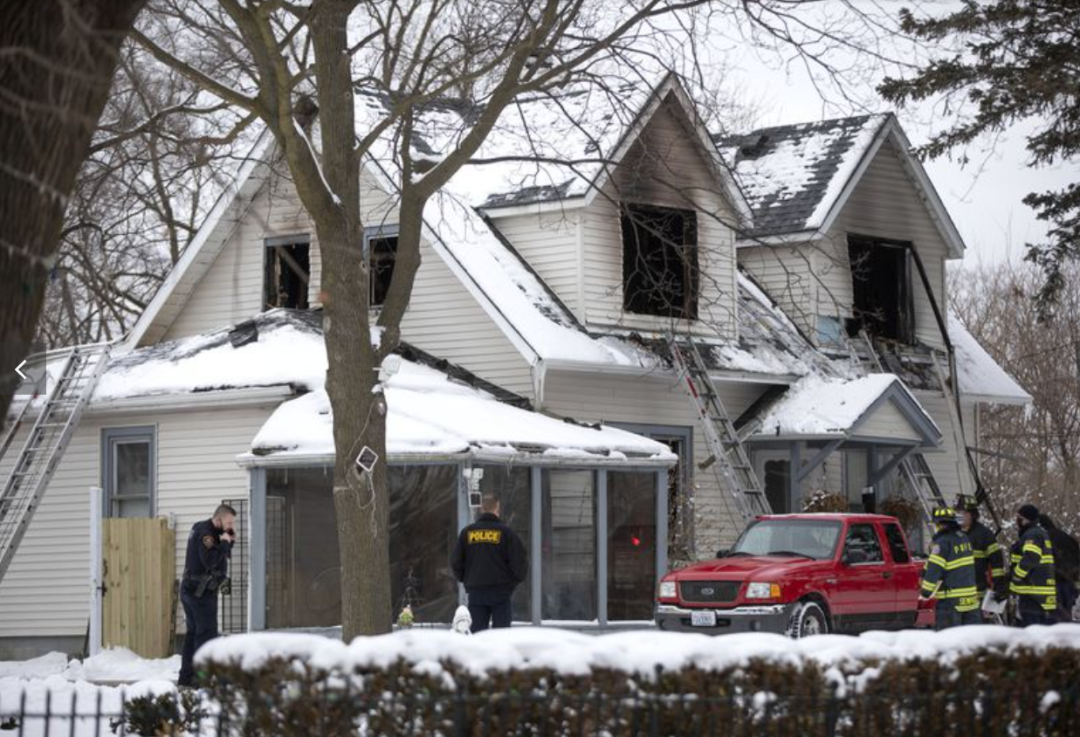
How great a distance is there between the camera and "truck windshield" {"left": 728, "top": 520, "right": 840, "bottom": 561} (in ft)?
67.0

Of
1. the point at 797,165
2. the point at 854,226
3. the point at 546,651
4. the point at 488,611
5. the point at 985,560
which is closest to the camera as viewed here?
the point at 546,651

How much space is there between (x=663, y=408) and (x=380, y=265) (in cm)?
458

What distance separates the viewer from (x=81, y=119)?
22.9ft

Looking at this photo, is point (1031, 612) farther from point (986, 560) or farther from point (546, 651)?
point (546, 651)

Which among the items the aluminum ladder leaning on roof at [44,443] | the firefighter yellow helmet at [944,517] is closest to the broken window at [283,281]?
the aluminum ladder leaning on roof at [44,443]

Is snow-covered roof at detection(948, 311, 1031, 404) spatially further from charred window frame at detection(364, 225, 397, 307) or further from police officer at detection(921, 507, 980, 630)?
police officer at detection(921, 507, 980, 630)

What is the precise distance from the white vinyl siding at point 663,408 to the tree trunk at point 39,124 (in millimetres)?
16962

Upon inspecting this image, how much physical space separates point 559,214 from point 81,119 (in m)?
18.2

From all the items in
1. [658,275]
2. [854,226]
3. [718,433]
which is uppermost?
[854,226]

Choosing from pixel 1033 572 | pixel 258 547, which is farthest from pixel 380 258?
pixel 1033 572

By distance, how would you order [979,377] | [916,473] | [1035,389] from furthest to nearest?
[1035,389] → [979,377] → [916,473]

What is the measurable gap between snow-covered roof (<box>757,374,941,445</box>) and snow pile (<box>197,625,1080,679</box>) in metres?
16.5

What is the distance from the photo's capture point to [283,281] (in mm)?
26281

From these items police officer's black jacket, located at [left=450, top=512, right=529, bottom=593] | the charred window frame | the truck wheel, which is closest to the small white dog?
police officer's black jacket, located at [left=450, top=512, right=529, bottom=593]
